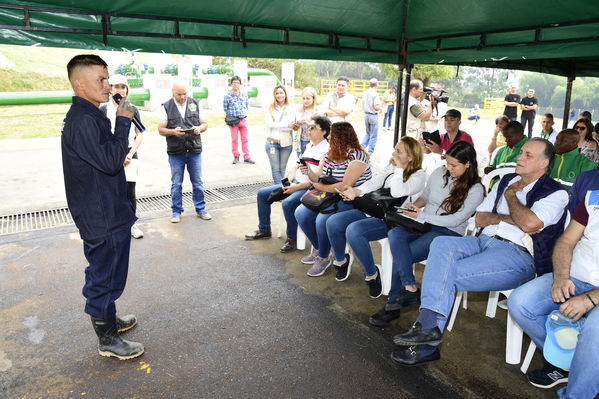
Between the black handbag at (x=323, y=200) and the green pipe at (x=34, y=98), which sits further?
the green pipe at (x=34, y=98)

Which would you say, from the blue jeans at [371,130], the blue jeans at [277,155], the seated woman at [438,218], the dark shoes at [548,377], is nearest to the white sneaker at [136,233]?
the blue jeans at [277,155]

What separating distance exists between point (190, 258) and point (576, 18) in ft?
14.4

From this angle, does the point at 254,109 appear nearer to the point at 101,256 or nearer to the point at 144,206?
the point at 144,206

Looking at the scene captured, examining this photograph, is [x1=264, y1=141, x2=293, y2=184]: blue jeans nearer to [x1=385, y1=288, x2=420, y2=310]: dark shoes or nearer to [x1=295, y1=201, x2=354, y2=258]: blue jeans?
[x1=295, y1=201, x2=354, y2=258]: blue jeans

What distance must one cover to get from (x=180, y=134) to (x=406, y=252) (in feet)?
10.8

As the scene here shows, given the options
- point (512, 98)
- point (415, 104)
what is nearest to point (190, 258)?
point (415, 104)

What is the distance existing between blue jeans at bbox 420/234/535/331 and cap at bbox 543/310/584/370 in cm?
43

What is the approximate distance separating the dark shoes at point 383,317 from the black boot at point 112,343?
171 centimetres

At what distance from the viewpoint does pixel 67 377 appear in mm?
2664

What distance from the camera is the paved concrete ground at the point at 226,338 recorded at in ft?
8.45

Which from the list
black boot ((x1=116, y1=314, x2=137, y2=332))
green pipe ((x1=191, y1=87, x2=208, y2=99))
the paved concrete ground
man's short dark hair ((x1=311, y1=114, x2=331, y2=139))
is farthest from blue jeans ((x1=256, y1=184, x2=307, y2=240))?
green pipe ((x1=191, y1=87, x2=208, y2=99))

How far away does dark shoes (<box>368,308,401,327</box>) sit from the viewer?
10.6ft

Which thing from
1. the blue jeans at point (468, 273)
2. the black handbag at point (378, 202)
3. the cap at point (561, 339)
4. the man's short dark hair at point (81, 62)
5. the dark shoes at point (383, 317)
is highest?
the man's short dark hair at point (81, 62)

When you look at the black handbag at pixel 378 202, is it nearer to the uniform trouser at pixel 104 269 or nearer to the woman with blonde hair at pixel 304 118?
the uniform trouser at pixel 104 269
